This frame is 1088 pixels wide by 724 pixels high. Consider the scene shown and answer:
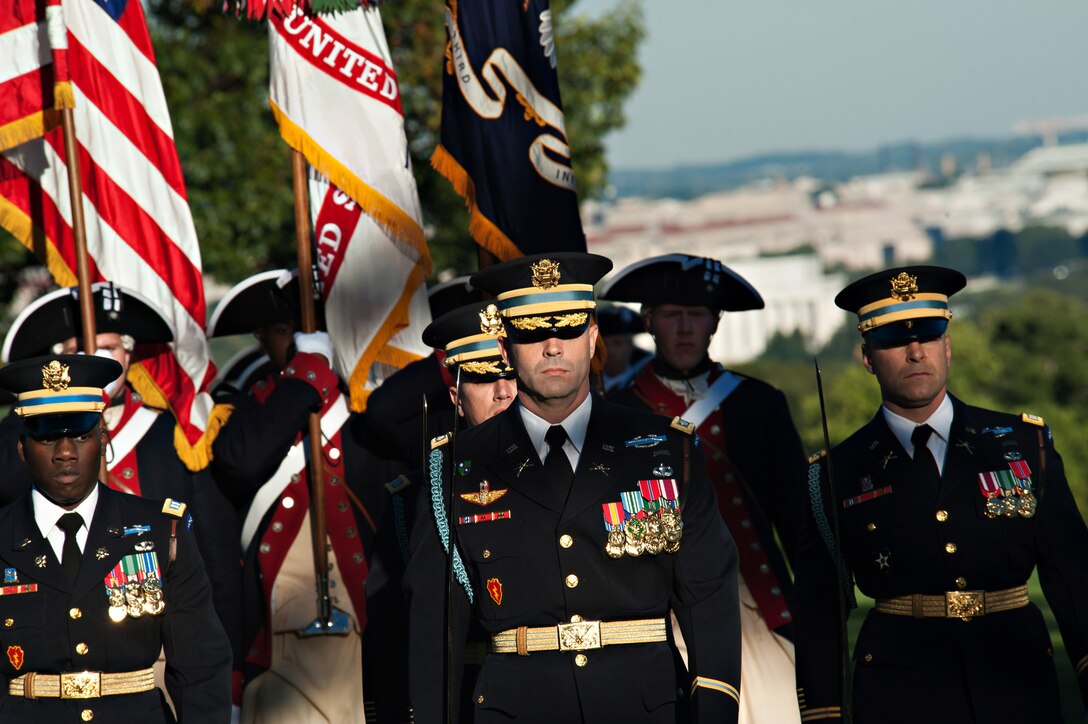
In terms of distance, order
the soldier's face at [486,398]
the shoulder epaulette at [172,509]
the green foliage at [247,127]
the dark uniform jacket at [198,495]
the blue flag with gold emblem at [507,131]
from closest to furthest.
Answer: the shoulder epaulette at [172,509], the soldier's face at [486,398], the dark uniform jacket at [198,495], the blue flag with gold emblem at [507,131], the green foliage at [247,127]

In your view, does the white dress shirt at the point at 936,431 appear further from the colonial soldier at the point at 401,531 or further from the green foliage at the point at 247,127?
the green foliage at the point at 247,127

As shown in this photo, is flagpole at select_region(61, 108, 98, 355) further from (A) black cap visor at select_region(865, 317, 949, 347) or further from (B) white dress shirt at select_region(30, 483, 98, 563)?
(A) black cap visor at select_region(865, 317, 949, 347)

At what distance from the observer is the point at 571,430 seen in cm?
498

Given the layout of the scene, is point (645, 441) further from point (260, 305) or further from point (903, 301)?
point (260, 305)

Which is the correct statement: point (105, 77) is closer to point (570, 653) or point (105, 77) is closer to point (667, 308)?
point (667, 308)

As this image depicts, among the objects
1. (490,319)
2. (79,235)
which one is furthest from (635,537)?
(79,235)

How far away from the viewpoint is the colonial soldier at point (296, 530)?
23.2 feet

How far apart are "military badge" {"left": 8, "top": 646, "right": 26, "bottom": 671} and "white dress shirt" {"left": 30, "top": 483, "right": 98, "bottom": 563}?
12.9 inches

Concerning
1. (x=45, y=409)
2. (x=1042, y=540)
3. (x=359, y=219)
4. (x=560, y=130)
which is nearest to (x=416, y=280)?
(x=359, y=219)

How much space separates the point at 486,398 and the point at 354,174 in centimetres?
258

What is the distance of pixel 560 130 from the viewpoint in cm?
836

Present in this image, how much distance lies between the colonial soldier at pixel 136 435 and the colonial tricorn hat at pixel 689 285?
2024mm

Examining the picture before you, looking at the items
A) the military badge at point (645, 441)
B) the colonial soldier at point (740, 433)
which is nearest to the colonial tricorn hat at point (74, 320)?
the colonial soldier at point (740, 433)

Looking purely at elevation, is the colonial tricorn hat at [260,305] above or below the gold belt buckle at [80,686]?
above
